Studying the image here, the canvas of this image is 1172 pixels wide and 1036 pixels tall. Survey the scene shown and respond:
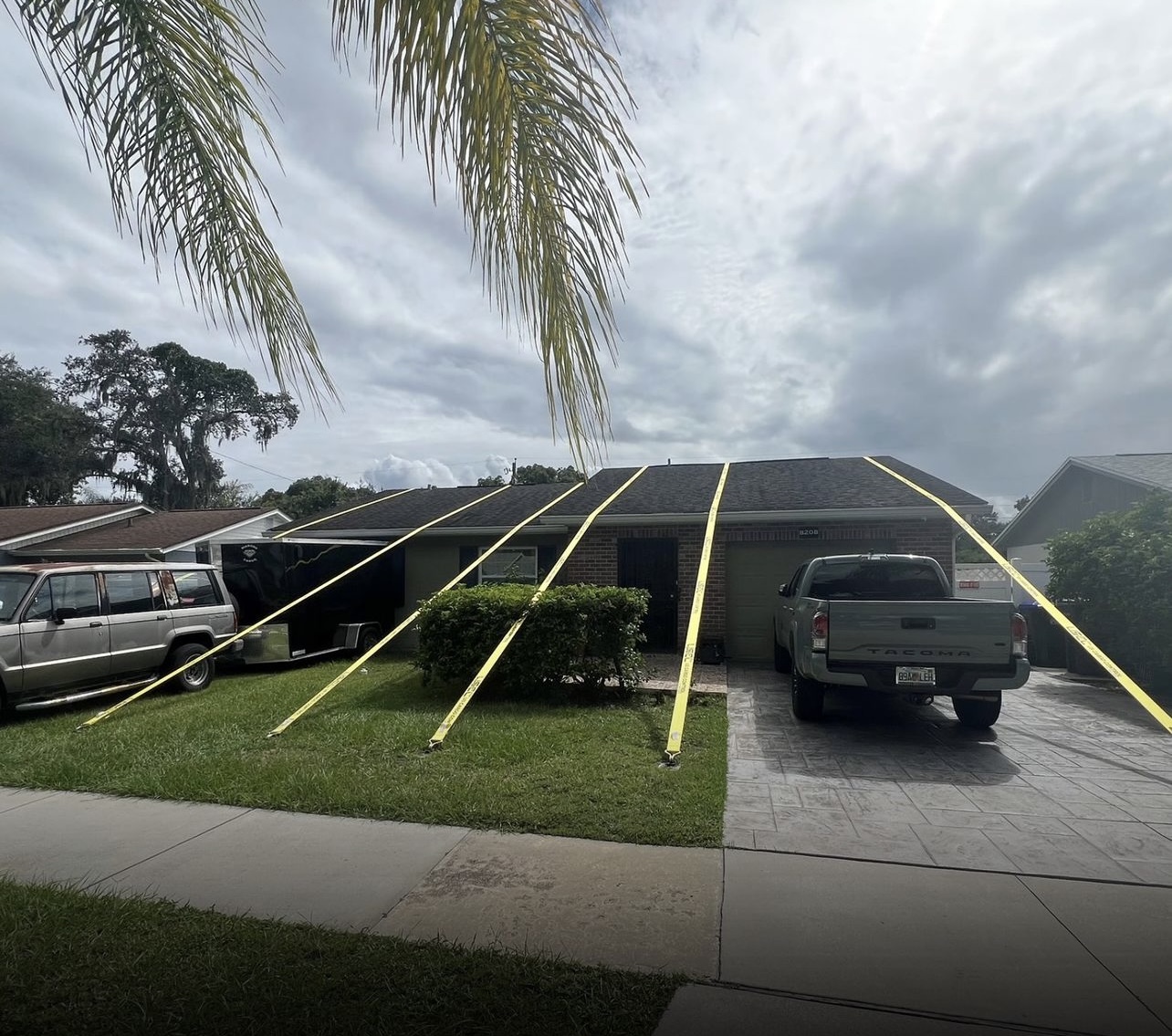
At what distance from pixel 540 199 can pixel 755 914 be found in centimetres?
344

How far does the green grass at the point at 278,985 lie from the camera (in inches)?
109

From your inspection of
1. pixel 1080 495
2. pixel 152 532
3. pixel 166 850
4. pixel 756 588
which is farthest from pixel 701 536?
pixel 152 532

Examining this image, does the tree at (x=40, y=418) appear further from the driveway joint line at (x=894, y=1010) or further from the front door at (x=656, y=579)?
the front door at (x=656, y=579)

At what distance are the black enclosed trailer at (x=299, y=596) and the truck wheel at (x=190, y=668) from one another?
35.4 inches

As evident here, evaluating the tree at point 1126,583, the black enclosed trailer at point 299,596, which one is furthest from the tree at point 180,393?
the tree at point 1126,583

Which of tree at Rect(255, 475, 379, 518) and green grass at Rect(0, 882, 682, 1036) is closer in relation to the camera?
green grass at Rect(0, 882, 682, 1036)

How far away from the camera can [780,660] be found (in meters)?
11.6

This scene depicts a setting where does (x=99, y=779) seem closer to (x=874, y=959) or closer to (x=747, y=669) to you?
(x=874, y=959)

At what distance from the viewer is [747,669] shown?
39.0ft

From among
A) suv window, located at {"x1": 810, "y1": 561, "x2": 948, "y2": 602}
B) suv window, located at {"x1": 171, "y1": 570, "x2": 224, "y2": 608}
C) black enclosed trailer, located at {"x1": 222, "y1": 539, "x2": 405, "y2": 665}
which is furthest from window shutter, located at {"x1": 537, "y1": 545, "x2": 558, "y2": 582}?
suv window, located at {"x1": 810, "y1": 561, "x2": 948, "y2": 602}

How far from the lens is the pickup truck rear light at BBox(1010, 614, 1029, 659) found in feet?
22.8

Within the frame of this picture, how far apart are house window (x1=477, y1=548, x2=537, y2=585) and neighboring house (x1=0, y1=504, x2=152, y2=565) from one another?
1366 centimetres

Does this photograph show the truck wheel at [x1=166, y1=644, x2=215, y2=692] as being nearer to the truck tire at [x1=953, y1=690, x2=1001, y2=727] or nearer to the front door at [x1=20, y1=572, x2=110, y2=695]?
the front door at [x1=20, y1=572, x2=110, y2=695]

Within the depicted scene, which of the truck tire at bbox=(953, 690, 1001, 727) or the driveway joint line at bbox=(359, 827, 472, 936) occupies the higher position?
the truck tire at bbox=(953, 690, 1001, 727)
